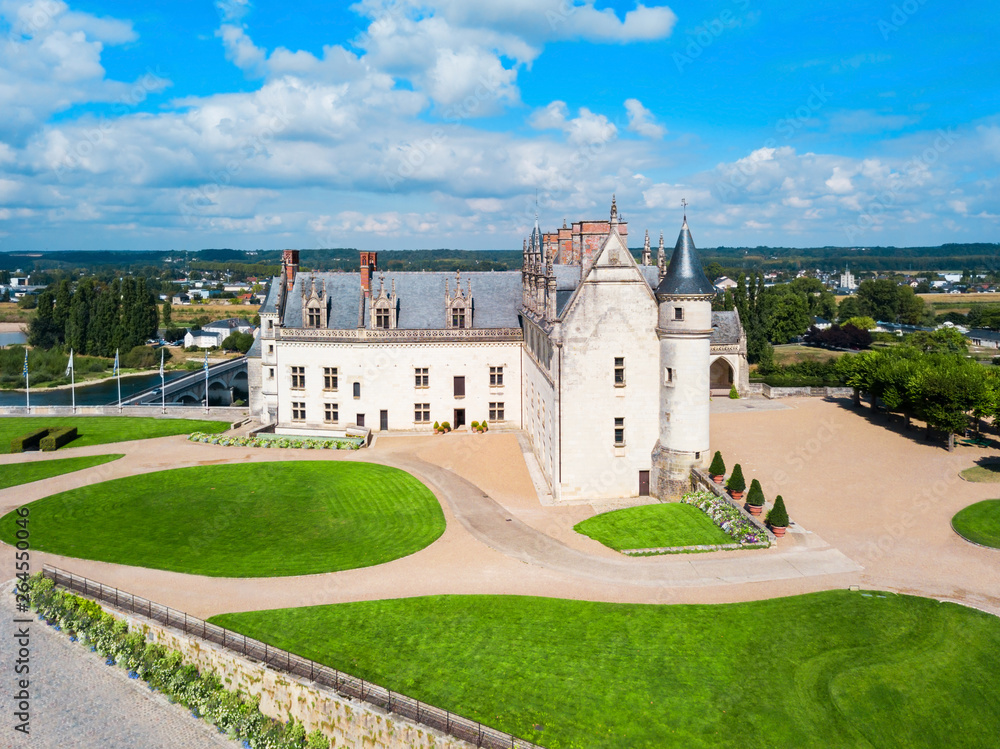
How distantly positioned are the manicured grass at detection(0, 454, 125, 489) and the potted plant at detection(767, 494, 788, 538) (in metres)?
38.7

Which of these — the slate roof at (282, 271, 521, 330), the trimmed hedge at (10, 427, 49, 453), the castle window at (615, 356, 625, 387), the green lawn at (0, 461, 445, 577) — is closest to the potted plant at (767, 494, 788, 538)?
the castle window at (615, 356, 625, 387)

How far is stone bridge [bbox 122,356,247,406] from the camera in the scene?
66.9 meters

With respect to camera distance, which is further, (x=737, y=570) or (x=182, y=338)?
(x=182, y=338)

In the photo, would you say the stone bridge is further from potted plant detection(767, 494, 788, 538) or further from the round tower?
potted plant detection(767, 494, 788, 538)

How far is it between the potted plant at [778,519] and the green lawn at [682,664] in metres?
5.28

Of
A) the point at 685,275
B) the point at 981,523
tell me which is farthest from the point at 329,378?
the point at 981,523

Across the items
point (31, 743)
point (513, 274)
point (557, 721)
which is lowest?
point (31, 743)

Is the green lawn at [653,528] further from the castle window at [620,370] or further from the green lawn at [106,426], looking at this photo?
the green lawn at [106,426]

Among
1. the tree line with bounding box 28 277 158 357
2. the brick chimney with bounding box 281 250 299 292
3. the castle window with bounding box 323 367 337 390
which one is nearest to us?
the castle window with bounding box 323 367 337 390

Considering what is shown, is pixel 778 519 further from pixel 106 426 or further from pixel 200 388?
pixel 200 388

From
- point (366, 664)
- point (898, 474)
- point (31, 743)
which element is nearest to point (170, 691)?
point (31, 743)

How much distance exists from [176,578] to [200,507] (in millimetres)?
8447

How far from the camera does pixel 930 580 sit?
24.8 meters

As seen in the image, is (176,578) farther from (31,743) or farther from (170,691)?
A: (31,743)
